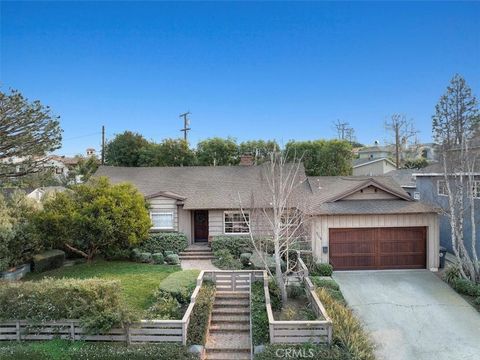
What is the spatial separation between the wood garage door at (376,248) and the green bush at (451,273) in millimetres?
1499

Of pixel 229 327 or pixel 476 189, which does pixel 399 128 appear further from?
pixel 229 327

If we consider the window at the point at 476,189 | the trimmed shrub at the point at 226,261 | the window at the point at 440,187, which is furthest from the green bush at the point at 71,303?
the window at the point at 440,187

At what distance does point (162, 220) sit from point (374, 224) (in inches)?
447

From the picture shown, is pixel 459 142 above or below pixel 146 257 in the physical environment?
above

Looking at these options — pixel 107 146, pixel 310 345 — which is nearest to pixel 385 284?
pixel 310 345

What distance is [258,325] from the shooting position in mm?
10133

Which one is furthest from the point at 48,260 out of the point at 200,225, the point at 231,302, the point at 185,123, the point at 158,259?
the point at 185,123

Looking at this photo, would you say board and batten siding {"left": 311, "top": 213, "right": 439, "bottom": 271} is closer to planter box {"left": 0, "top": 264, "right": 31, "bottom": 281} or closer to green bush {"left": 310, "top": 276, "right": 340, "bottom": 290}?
green bush {"left": 310, "top": 276, "right": 340, "bottom": 290}

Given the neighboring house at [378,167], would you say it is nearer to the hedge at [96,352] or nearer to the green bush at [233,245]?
the green bush at [233,245]

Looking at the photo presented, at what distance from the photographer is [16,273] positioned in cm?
1520

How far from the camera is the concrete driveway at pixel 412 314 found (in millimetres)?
9859

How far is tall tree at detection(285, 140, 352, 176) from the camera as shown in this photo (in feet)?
102

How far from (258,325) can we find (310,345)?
1718 millimetres

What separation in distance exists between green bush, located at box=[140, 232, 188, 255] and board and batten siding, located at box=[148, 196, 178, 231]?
1.20 m
